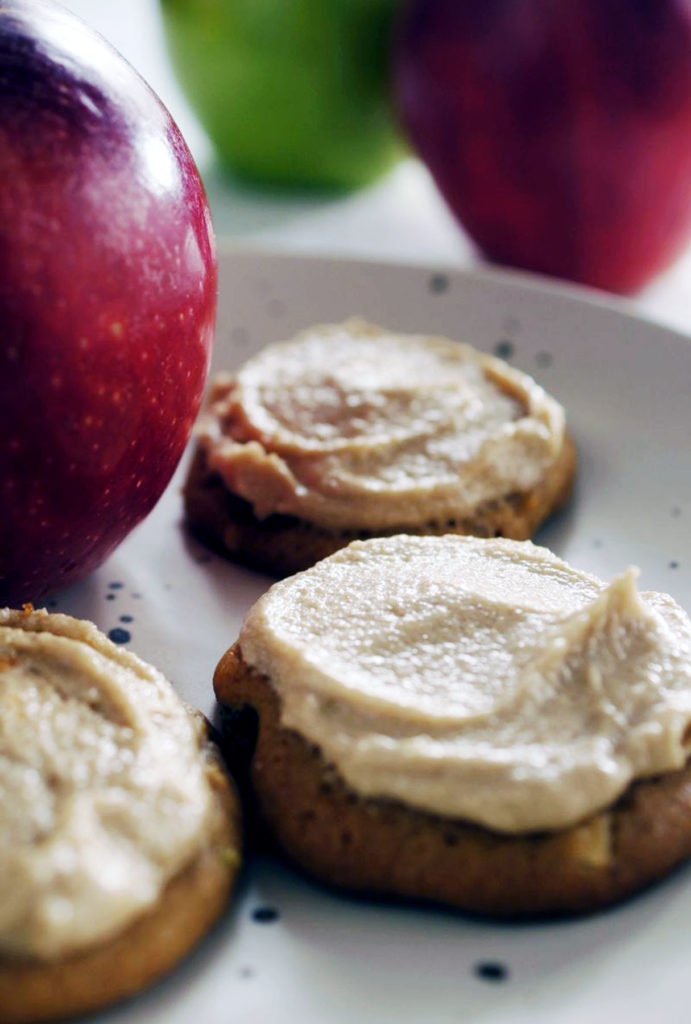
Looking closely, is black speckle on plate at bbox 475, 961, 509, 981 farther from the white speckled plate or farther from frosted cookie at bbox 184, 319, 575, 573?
frosted cookie at bbox 184, 319, 575, 573

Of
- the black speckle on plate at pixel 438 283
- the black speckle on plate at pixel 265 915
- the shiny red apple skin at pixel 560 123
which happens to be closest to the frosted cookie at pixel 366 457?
the black speckle on plate at pixel 438 283

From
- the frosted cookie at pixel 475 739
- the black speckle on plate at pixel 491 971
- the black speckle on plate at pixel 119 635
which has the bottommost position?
the black speckle on plate at pixel 119 635

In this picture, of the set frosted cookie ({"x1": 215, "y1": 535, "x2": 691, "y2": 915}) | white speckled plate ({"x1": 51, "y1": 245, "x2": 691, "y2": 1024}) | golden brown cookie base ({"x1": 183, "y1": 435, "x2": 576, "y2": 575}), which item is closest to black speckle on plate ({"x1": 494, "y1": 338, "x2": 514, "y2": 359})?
white speckled plate ({"x1": 51, "y1": 245, "x2": 691, "y2": 1024})

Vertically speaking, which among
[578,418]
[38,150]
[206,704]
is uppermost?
[38,150]

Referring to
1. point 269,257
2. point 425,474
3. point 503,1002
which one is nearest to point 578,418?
point 425,474

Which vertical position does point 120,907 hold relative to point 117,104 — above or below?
below

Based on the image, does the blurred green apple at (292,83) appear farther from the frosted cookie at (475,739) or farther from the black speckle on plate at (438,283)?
the frosted cookie at (475,739)

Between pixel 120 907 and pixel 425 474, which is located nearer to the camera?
pixel 120 907

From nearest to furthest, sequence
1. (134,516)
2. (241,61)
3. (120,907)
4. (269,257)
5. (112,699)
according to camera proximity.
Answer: (120,907) → (112,699) → (134,516) → (269,257) → (241,61)

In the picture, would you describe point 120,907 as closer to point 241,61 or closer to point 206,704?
point 206,704
